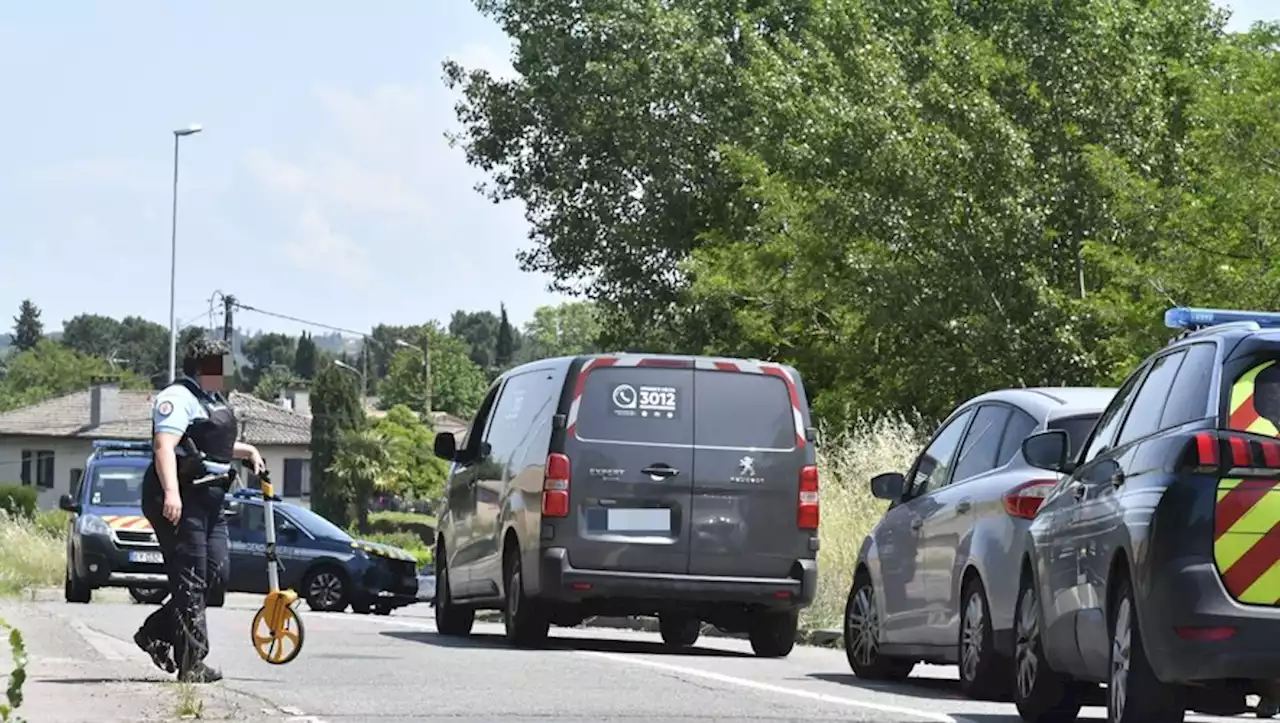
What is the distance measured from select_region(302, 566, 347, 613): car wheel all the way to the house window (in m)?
84.6

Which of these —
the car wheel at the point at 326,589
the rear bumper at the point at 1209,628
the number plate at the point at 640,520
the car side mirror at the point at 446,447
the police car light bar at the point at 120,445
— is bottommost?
the car wheel at the point at 326,589

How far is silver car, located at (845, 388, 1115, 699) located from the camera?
1202 centimetres

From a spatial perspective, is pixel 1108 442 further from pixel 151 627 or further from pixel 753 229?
pixel 753 229

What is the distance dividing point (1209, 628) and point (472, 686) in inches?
196

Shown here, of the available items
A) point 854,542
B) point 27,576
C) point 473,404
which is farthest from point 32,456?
point 854,542

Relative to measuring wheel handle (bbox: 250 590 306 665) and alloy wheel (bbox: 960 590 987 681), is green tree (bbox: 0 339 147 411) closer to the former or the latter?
measuring wheel handle (bbox: 250 590 306 665)

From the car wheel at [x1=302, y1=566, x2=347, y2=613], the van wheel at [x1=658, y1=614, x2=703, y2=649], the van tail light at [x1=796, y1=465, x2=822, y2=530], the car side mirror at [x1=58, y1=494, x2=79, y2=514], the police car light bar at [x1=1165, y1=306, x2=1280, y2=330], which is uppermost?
the police car light bar at [x1=1165, y1=306, x2=1280, y2=330]

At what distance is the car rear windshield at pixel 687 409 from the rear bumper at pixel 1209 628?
320 inches

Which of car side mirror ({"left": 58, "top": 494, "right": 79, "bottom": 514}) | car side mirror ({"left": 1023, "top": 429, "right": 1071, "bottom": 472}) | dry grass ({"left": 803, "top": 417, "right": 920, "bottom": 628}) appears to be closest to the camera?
car side mirror ({"left": 1023, "top": 429, "right": 1071, "bottom": 472})

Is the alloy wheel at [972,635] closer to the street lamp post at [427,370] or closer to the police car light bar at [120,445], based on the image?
the police car light bar at [120,445]

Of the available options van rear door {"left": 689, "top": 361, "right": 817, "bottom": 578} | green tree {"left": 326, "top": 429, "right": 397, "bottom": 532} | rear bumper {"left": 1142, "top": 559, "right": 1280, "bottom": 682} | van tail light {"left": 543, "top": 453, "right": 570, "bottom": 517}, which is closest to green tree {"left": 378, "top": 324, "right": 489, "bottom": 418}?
green tree {"left": 326, "top": 429, "right": 397, "bottom": 532}

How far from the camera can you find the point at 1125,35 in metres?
33.6

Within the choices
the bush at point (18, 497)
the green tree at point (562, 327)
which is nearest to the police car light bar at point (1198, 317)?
the bush at point (18, 497)

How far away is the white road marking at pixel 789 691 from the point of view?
11.3 metres
